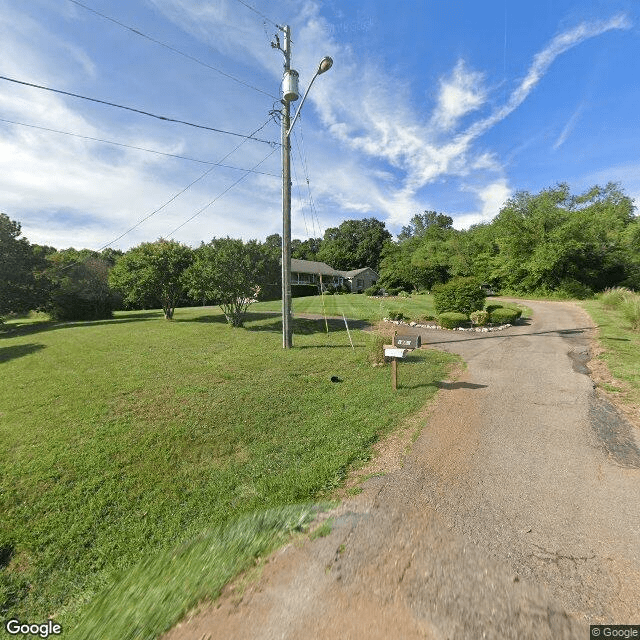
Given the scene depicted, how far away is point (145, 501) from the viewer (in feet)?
11.6

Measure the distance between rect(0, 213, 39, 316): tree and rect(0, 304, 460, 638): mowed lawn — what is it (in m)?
15.7

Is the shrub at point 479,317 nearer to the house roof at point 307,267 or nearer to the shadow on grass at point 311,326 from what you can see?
the shadow on grass at point 311,326

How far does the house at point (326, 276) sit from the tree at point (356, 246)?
8650mm

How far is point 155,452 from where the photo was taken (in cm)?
453

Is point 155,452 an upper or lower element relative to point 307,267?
lower

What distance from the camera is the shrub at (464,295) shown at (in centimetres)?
1487

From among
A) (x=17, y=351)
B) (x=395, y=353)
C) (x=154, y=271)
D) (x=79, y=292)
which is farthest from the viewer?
(x=79, y=292)

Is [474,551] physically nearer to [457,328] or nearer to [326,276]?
[457,328]

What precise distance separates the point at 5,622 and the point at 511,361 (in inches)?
412

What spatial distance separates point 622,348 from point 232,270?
15070mm

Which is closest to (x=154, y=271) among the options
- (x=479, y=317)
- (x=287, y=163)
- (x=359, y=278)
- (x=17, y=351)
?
(x=17, y=351)

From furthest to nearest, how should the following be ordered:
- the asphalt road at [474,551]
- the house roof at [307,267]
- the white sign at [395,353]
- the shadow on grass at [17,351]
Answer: the house roof at [307,267], the shadow on grass at [17,351], the white sign at [395,353], the asphalt road at [474,551]

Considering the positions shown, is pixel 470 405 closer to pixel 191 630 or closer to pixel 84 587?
pixel 191 630

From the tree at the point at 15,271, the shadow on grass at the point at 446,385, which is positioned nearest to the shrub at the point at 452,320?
the shadow on grass at the point at 446,385
